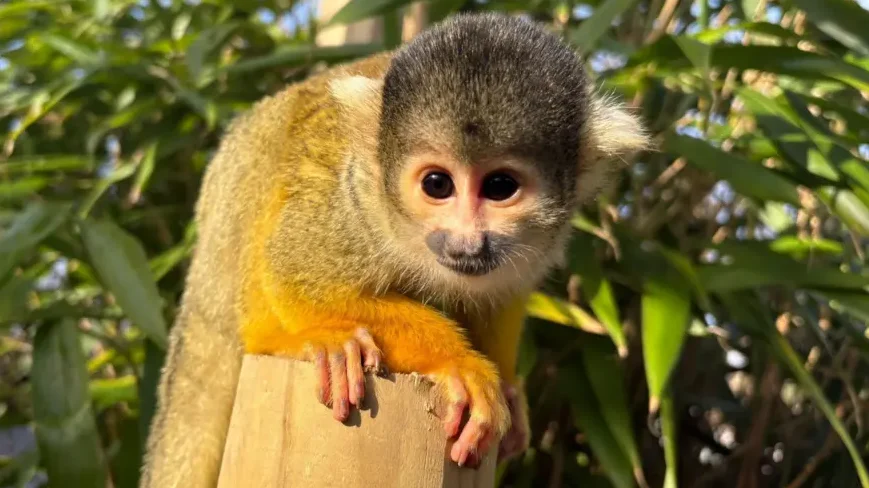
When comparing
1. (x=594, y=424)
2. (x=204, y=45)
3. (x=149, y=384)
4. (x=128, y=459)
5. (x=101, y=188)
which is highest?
(x=204, y=45)

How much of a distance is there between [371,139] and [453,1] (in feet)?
3.19

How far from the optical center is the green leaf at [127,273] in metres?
1.66

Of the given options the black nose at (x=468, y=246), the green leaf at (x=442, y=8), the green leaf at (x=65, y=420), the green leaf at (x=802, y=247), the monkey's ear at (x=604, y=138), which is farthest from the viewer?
the green leaf at (x=442, y=8)

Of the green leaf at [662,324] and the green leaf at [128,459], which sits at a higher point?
the green leaf at [662,324]

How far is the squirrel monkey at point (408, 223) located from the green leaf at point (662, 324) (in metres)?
A: 0.27

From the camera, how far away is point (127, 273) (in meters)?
1.71

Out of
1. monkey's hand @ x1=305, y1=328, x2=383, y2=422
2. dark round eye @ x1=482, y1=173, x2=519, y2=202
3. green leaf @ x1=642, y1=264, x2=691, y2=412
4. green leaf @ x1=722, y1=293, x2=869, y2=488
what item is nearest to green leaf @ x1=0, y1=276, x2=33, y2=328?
monkey's hand @ x1=305, y1=328, x2=383, y2=422

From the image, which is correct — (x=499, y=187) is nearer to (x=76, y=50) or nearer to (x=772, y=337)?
(x=772, y=337)

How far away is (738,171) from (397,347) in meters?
0.96

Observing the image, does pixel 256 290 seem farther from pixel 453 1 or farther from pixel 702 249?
pixel 702 249

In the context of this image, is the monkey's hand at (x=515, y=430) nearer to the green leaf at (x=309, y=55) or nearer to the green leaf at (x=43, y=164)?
the green leaf at (x=309, y=55)

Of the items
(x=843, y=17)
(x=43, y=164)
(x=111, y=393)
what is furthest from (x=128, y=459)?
(x=843, y=17)

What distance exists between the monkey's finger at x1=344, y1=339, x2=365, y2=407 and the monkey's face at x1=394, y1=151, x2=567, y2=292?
0.25 m

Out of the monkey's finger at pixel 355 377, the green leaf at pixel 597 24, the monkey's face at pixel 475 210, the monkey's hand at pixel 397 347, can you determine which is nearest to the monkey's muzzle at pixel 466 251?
the monkey's face at pixel 475 210
